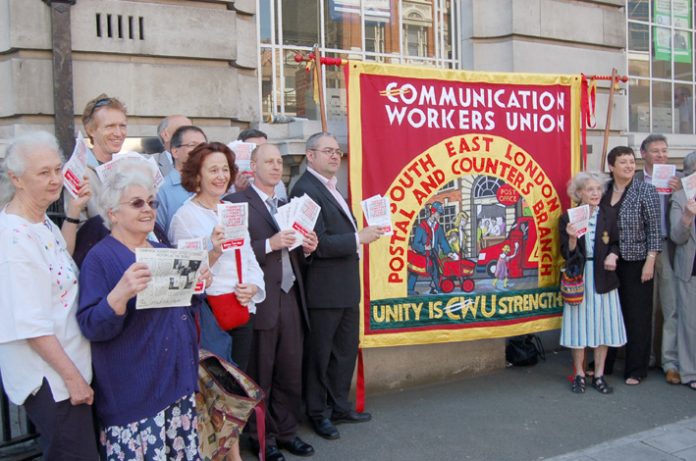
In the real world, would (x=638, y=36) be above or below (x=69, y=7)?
above

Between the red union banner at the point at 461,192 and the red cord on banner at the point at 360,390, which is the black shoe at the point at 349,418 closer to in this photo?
the red cord on banner at the point at 360,390

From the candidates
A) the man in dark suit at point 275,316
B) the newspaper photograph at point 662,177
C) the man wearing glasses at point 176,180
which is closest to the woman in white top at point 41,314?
the man wearing glasses at point 176,180

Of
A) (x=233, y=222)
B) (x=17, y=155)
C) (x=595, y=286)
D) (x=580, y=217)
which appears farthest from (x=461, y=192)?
(x=17, y=155)

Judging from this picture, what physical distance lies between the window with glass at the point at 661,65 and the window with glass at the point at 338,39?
2.80 metres

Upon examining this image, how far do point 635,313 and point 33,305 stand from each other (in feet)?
16.1

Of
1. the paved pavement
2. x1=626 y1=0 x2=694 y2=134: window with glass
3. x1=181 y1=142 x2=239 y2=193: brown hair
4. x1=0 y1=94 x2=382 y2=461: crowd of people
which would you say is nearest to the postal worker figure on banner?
the paved pavement

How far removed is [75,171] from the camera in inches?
122

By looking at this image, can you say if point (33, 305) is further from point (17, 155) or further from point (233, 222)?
point (233, 222)

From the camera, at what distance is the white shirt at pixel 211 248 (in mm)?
3635

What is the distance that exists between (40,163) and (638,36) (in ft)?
25.9

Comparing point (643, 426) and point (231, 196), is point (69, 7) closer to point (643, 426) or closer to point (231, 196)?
point (231, 196)

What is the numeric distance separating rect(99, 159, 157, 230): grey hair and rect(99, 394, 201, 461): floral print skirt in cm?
89

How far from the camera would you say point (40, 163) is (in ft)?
9.12

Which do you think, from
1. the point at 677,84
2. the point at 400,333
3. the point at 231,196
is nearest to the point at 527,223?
the point at 400,333
